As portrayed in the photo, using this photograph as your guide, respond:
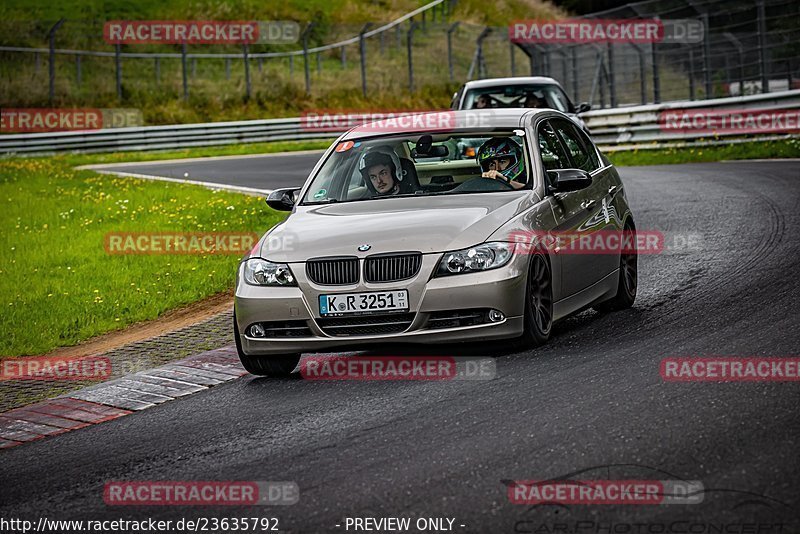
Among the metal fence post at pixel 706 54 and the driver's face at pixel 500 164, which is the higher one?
the metal fence post at pixel 706 54

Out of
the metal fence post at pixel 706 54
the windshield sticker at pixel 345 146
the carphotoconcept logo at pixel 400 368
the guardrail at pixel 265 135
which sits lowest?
the carphotoconcept logo at pixel 400 368

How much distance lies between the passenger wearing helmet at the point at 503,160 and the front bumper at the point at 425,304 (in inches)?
47.4

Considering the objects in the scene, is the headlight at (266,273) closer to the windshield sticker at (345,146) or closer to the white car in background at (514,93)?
the windshield sticker at (345,146)

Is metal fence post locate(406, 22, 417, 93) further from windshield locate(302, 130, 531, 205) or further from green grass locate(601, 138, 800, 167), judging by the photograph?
windshield locate(302, 130, 531, 205)

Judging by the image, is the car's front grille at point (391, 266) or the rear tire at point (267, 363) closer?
the car's front grille at point (391, 266)

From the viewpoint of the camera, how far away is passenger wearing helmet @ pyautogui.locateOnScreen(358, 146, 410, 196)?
30.2 feet

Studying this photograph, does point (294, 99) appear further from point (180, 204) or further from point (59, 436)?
point (59, 436)

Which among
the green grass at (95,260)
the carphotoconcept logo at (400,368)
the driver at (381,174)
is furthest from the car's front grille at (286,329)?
the green grass at (95,260)

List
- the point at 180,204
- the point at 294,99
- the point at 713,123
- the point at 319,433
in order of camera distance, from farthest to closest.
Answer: the point at 294,99 < the point at 713,123 < the point at 180,204 < the point at 319,433

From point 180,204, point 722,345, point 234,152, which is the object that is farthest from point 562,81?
point 722,345

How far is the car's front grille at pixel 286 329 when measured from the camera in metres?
8.03

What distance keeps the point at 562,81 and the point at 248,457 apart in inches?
1226

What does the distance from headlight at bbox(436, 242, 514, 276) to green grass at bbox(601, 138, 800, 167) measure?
603 inches

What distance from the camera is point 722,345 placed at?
790 cm
